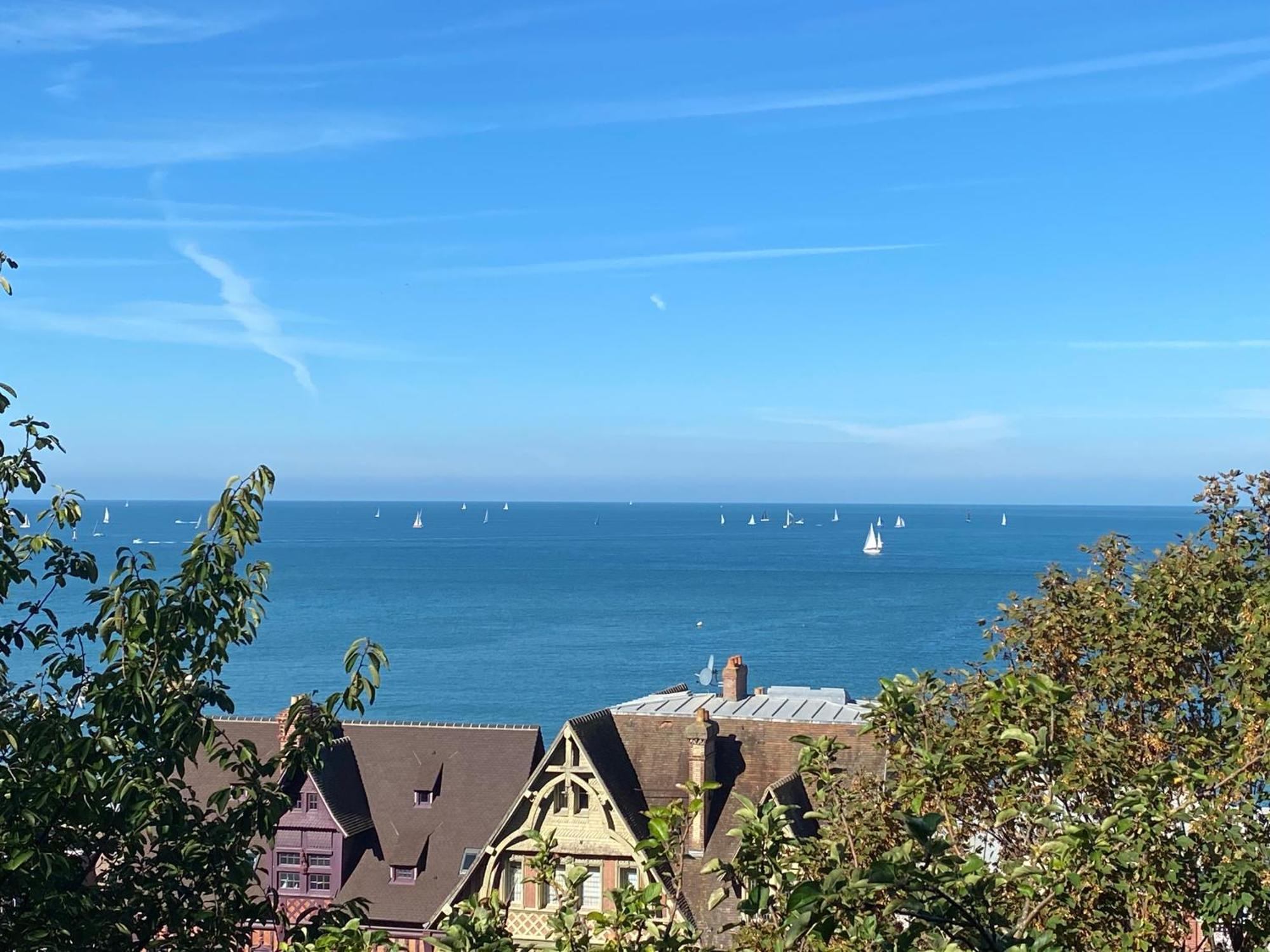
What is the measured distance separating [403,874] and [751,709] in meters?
11.7

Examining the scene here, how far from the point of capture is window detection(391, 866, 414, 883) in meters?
40.8

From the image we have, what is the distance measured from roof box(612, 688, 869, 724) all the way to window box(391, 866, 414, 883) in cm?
801

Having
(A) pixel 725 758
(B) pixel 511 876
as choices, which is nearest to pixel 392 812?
(B) pixel 511 876

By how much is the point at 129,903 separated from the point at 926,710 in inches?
409

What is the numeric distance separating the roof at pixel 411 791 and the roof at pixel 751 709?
17.4ft

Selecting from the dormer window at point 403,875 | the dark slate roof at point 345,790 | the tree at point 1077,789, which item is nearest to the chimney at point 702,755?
the dormer window at point 403,875

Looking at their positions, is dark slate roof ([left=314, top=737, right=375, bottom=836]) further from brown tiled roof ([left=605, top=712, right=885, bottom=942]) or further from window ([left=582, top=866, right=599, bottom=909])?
window ([left=582, top=866, right=599, bottom=909])

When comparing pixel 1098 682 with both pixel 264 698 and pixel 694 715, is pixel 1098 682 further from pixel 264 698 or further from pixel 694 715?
pixel 264 698

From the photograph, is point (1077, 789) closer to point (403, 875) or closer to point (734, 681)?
point (734, 681)

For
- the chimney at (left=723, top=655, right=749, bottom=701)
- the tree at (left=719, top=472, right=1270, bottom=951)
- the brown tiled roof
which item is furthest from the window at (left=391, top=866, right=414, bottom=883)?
the tree at (left=719, top=472, right=1270, bottom=951)

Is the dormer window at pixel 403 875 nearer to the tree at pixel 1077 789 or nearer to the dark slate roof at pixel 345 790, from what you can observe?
the dark slate roof at pixel 345 790

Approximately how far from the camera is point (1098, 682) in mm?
20422

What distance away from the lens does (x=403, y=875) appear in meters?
40.9

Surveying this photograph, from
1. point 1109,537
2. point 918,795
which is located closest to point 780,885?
point 918,795
